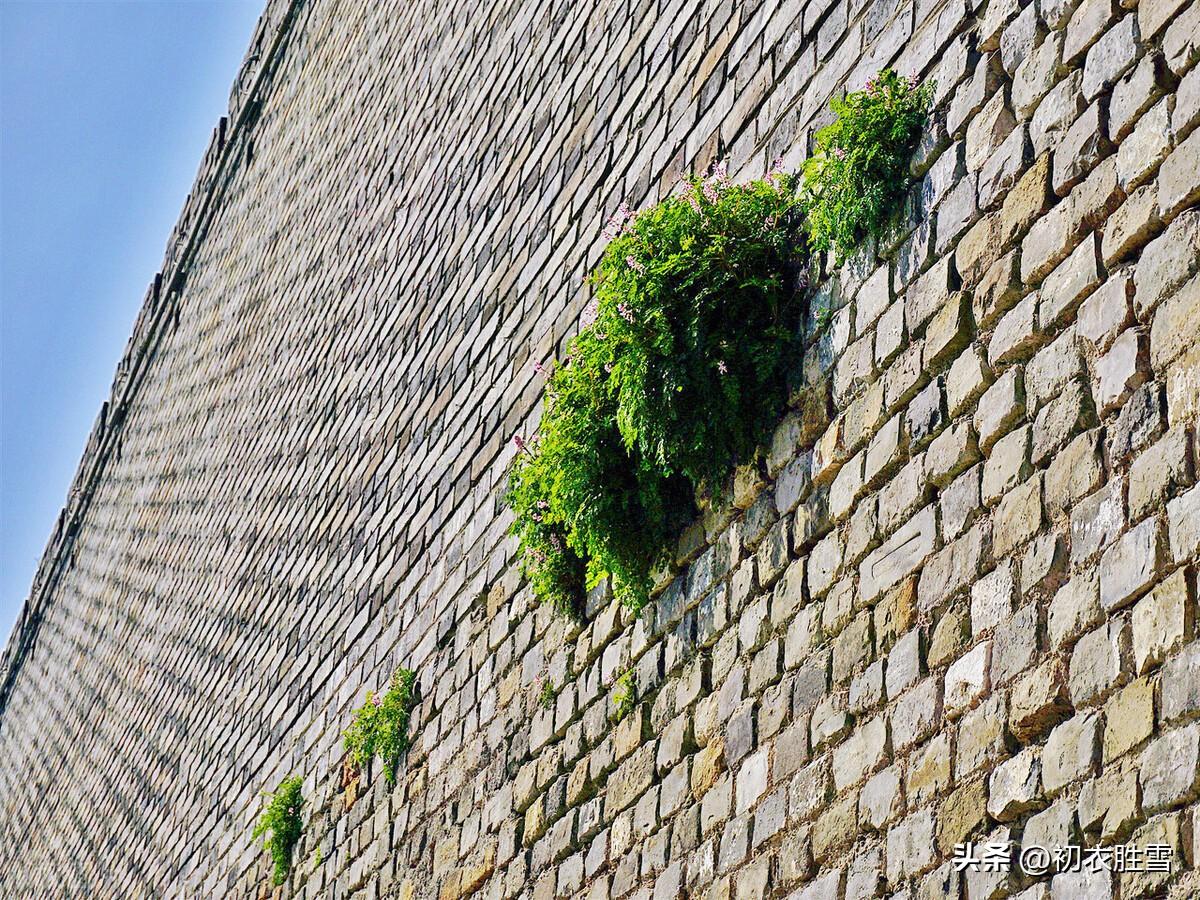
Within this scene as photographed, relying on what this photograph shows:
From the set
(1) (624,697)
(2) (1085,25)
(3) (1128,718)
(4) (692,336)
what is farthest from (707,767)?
(2) (1085,25)

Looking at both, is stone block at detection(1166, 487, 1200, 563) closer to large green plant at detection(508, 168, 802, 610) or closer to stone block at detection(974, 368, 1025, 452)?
stone block at detection(974, 368, 1025, 452)

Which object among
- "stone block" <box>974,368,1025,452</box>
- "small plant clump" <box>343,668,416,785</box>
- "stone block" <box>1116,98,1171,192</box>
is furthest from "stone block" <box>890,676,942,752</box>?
"small plant clump" <box>343,668,416,785</box>

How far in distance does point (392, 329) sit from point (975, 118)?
16.3 feet

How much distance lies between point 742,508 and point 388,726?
2.77 meters

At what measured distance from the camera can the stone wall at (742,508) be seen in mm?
3492

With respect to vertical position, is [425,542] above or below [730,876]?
above

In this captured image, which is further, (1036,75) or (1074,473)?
(1036,75)

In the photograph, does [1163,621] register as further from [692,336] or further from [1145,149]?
[692,336]

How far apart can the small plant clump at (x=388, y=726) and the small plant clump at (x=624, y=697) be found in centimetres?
195

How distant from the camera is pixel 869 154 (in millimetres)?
4613

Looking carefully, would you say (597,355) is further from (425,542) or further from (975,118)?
(425,542)

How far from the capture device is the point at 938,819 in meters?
Result: 3.69

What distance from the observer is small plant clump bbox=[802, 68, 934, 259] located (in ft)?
15.1

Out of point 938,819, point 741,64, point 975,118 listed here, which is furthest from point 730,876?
point 741,64
